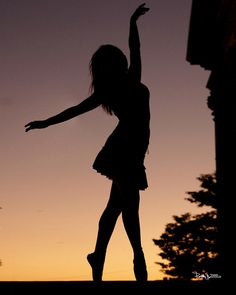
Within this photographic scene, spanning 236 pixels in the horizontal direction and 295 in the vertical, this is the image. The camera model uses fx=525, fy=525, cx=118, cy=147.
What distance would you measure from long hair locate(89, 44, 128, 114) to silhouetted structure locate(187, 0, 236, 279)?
6.61 metres

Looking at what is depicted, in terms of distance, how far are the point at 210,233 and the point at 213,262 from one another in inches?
76.3

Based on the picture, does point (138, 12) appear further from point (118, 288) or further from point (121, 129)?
point (118, 288)

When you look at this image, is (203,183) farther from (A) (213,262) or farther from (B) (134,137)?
(B) (134,137)

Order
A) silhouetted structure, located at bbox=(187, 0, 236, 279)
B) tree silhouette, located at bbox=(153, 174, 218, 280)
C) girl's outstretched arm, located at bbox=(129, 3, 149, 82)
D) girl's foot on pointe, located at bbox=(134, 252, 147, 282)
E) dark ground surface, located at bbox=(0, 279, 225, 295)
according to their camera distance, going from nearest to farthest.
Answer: dark ground surface, located at bbox=(0, 279, 225, 295) < girl's foot on pointe, located at bbox=(134, 252, 147, 282) < girl's outstretched arm, located at bbox=(129, 3, 149, 82) < silhouetted structure, located at bbox=(187, 0, 236, 279) < tree silhouette, located at bbox=(153, 174, 218, 280)

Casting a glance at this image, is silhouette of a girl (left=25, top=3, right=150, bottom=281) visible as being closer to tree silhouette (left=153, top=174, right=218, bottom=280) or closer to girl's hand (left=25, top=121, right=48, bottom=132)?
girl's hand (left=25, top=121, right=48, bottom=132)

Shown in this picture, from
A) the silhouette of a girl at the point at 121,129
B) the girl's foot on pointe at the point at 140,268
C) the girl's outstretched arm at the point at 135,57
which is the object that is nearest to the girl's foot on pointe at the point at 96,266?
the silhouette of a girl at the point at 121,129

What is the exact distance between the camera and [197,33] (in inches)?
556

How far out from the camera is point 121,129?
16.1ft

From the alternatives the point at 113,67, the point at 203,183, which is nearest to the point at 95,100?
the point at 113,67

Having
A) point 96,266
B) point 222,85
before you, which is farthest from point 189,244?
point 96,266

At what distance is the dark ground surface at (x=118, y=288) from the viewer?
3779 mm

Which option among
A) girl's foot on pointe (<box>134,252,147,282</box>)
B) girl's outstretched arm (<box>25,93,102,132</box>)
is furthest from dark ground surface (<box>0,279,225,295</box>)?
girl's outstretched arm (<box>25,93,102,132</box>)

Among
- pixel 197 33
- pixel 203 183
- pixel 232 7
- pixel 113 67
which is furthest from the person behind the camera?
pixel 203 183

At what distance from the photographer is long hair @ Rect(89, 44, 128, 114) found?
4805 millimetres
